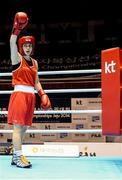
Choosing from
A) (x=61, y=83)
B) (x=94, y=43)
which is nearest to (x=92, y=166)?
(x=61, y=83)

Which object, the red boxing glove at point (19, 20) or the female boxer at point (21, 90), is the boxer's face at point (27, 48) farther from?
the red boxing glove at point (19, 20)

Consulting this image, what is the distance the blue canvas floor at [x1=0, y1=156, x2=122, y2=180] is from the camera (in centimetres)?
192

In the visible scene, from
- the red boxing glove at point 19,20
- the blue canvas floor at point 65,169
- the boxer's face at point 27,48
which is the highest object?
the red boxing glove at point 19,20

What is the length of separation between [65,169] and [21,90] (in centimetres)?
52

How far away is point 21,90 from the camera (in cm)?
226

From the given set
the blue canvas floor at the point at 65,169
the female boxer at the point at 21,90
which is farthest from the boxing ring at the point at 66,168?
the female boxer at the point at 21,90

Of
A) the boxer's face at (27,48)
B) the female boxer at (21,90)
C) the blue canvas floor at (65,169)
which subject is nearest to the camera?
the blue canvas floor at (65,169)

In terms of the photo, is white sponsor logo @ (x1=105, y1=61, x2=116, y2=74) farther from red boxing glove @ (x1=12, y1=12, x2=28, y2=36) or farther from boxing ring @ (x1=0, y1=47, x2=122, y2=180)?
red boxing glove @ (x1=12, y1=12, x2=28, y2=36)

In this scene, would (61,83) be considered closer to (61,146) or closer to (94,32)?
(94,32)

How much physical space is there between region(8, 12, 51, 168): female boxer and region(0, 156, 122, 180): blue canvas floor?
0.11 m

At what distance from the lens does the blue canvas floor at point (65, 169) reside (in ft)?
6.28

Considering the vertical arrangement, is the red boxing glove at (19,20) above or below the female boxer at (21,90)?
above

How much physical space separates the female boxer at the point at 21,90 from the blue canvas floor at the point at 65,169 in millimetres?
107

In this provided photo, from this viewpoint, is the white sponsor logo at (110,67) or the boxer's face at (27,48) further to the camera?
the boxer's face at (27,48)
